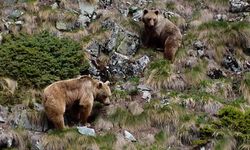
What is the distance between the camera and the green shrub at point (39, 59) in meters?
12.5

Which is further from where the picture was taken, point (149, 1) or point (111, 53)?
point (149, 1)

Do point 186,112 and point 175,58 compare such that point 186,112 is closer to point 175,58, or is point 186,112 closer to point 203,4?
point 175,58

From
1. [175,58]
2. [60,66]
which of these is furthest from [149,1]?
[60,66]

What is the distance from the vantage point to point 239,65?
14.3m

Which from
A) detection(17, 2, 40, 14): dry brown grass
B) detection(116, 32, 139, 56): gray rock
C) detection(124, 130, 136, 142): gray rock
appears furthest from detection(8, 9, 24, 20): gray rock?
detection(124, 130, 136, 142): gray rock

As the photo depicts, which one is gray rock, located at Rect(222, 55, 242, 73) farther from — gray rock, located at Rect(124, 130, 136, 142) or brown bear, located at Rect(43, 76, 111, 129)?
gray rock, located at Rect(124, 130, 136, 142)

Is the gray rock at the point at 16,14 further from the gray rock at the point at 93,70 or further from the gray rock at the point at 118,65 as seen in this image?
the gray rock at the point at 118,65

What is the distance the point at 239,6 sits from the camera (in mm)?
16094

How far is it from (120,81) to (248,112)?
334cm

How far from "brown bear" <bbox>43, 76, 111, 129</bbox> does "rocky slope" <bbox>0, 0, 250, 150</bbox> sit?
0.38 m

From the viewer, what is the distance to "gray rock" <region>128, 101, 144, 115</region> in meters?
12.5

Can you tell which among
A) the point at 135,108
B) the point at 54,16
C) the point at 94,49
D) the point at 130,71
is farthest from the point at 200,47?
the point at 54,16

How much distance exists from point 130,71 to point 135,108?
1.53 metres

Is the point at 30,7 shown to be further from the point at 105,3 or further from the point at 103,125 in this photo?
the point at 103,125
